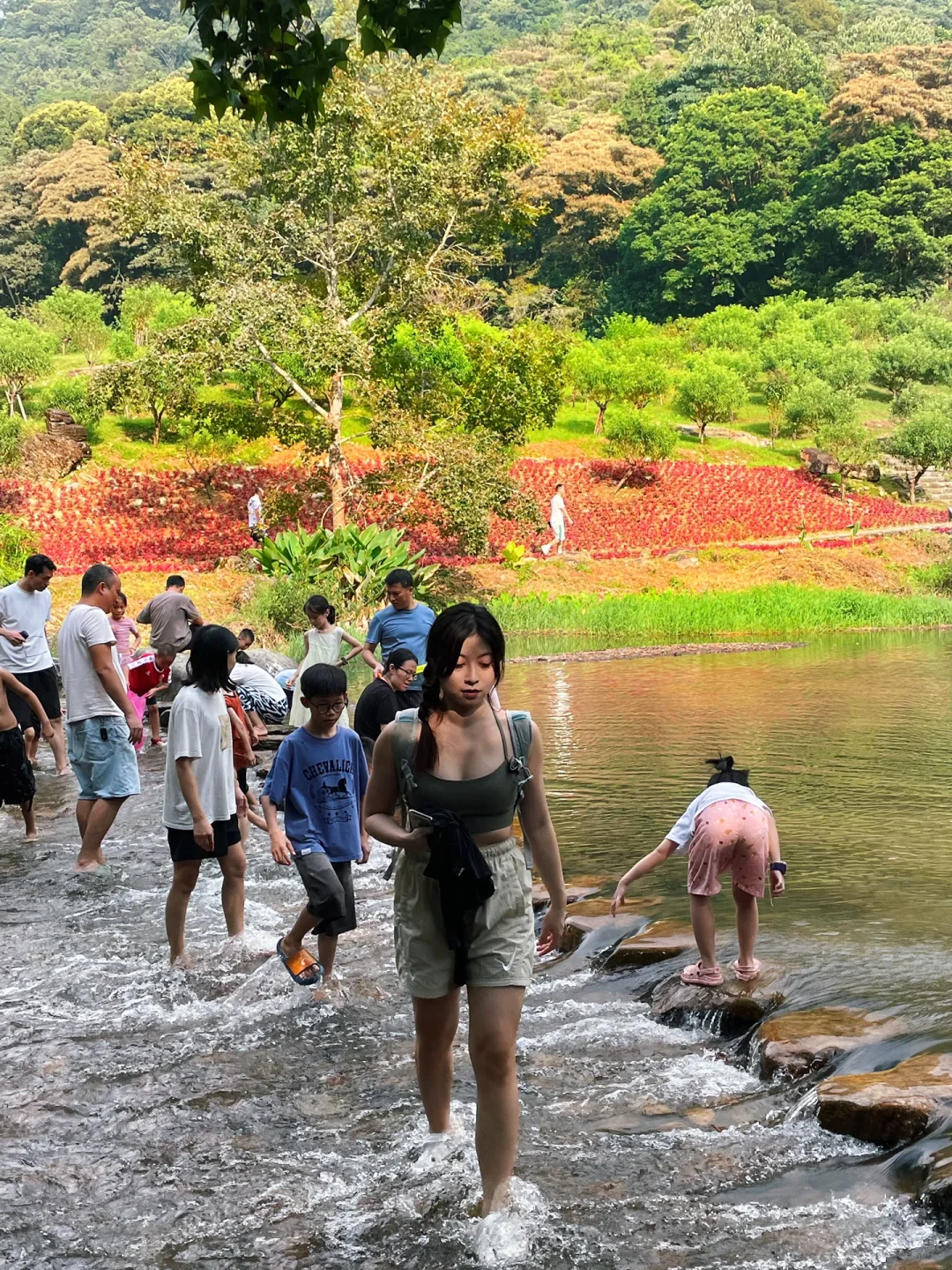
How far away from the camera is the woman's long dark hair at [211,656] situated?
6094 millimetres

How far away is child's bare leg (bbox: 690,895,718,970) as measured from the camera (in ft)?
18.5

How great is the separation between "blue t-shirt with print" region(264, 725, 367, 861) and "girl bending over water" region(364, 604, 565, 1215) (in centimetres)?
195

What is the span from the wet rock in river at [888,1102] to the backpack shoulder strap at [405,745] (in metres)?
1.89

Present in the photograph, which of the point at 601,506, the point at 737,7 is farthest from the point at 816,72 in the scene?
the point at 601,506

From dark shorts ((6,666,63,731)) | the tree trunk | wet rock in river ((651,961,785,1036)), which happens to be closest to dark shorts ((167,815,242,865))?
wet rock in river ((651,961,785,1036))

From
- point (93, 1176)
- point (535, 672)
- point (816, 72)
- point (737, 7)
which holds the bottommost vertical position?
point (535, 672)

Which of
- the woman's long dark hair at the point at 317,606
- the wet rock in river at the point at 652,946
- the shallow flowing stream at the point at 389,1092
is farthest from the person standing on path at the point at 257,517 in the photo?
the wet rock in river at the point at 652,946

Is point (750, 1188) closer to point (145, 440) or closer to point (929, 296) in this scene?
point (145, 440)

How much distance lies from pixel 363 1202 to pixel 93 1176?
93 cm

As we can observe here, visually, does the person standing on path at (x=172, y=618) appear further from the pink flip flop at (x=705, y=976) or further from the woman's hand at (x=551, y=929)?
the woman's hand at (x=551, y=929)

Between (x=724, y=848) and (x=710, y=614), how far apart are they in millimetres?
19421

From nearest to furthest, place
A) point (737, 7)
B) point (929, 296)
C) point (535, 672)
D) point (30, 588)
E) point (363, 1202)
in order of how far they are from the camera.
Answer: point (363, 1202) < point (30, 588) < point (535, 672) < point (929, 296) < point (737, 7)

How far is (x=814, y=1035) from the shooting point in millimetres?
5168

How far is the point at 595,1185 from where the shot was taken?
14.0ft
